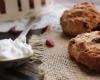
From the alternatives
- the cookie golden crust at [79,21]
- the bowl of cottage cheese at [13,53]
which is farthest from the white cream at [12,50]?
the cookie golden crust at [79,21]

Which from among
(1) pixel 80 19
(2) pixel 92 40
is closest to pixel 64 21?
(1) pixel 80 19

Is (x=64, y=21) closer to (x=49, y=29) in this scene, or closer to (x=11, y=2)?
(x=49, y=29)

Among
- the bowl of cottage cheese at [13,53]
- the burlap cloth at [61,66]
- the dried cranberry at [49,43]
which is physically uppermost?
the bowl of cottage cheese at [13,53]

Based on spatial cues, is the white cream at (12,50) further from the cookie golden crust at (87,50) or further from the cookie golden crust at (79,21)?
the cookie golden crust at (79,21)

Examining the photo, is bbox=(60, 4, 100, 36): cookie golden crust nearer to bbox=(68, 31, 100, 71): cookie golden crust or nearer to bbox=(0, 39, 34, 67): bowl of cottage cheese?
bbox=(68, 31, 100, 71): cookie golden crust

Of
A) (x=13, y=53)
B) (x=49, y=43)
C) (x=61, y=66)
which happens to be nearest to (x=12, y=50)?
(x=13, y=53)

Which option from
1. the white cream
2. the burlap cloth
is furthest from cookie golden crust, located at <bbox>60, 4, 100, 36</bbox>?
the white cream

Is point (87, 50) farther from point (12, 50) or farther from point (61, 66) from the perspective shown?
point (12, 50)
